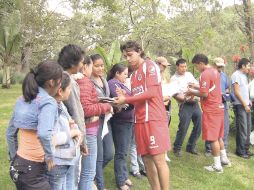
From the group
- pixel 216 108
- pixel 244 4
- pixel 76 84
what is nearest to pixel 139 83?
pixel 76 84

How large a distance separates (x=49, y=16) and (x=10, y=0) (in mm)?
5707

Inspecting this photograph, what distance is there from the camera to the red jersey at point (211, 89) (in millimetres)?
6445

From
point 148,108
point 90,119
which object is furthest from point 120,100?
point 90,119

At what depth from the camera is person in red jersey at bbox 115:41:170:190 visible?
4656 mm

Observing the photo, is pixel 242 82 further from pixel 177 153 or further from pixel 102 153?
pixel 102 153

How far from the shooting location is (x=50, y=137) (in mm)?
3074

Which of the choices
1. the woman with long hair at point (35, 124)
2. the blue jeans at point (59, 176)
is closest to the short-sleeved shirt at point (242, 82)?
the blue jeans at point (59, 176)

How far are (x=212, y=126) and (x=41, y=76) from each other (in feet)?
13.3

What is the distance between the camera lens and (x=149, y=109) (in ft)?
15.5

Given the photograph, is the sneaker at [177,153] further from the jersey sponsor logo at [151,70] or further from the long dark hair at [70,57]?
the long dark hair at [70,57]

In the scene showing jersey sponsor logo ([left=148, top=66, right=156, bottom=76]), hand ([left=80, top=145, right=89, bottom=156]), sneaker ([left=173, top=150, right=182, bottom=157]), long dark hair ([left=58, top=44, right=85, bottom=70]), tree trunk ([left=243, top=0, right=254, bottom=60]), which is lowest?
sneaker ([left=173, top=150, right=182, bottom=157])

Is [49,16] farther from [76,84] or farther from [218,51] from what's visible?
[76,84]

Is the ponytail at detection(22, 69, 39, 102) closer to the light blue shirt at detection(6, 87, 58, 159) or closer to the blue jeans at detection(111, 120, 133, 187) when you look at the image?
the light blue shirt at detection(6, 87, 58, 159)

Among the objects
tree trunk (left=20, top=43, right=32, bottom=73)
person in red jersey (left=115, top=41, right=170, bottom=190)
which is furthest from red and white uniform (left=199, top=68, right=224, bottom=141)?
tree trunk (left=20, top=43, right=32, bottom=73)
